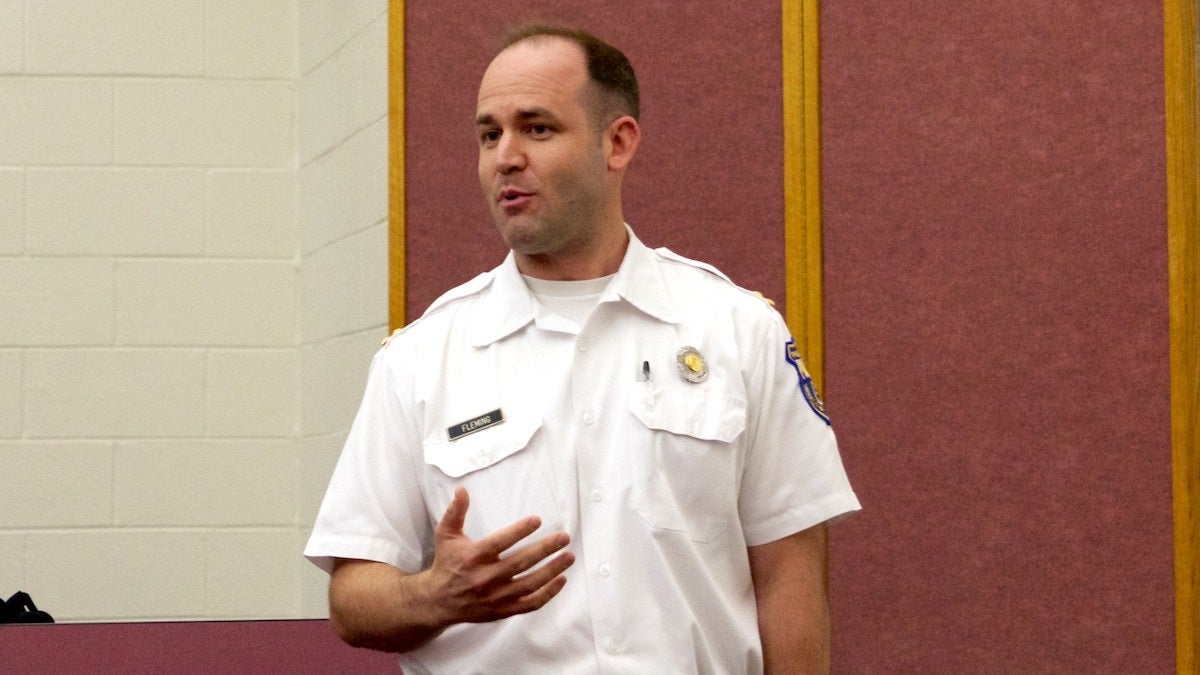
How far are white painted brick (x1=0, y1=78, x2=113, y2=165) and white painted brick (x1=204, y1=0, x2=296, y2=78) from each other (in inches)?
10.0

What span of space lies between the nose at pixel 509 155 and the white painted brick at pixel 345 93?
3.94 feet

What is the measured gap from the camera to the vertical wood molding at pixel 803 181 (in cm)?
298

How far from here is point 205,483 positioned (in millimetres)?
3447

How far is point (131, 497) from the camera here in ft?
11.2

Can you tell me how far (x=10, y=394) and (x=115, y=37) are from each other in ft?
2.70

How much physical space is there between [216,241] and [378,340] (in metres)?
0.62

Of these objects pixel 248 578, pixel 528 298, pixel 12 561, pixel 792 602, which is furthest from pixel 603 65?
pixel 12 561

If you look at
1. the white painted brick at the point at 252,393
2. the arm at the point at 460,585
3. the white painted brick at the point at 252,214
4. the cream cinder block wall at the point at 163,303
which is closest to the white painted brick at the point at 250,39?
the cream cinder block wall at the point at 163,303

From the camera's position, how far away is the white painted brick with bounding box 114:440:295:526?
3426mm

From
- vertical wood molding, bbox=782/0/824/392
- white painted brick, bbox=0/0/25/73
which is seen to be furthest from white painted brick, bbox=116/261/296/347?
vertical wood molding, bbox=782/0/824/392

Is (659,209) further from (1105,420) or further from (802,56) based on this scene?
(1105,420)

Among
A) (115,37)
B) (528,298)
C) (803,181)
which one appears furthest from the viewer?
(115,37)

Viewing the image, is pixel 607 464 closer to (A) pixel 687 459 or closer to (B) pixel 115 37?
(A) pixel 687 459

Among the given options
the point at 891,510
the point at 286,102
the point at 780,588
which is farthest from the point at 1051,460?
the point at 286,102
